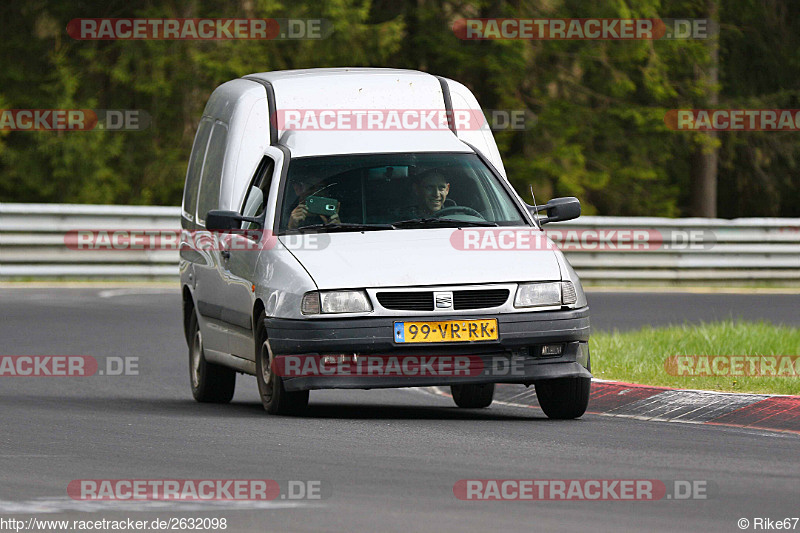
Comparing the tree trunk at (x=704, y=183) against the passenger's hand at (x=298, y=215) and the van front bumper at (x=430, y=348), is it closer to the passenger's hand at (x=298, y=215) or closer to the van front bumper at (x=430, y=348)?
the passenger's hand at (x=298, y=215)

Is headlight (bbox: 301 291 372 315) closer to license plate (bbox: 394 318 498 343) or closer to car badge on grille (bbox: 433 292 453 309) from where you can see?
license plate (bbox: 394 318 498 343)

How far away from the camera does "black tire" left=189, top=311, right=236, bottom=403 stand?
1363 cm

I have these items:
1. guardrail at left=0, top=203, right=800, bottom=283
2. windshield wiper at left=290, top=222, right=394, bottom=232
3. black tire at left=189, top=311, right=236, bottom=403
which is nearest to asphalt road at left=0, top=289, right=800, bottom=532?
black tire at left=189, top=311, right=236, bottom=403

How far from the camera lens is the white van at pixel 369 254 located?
35.6 feet

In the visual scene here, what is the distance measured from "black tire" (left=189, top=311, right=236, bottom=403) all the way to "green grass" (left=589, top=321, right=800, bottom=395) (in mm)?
2826

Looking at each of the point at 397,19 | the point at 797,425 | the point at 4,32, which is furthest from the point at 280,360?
the point at 4,32

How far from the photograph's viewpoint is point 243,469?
344 inches

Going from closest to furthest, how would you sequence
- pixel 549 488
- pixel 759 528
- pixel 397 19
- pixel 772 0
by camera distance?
pixel 759 528 < pixel 549 488 < pixel 397 19 < pixel 772 0

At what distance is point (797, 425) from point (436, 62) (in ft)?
79.3

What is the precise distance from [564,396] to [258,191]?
8.82 feet

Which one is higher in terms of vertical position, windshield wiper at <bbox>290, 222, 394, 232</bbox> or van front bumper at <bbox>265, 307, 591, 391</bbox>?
windshield wiper at <bbox>290, 222, 394, 232</bbox>

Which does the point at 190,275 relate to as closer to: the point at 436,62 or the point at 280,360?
the point at 280,360

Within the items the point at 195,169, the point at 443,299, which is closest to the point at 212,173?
the point at 195,169

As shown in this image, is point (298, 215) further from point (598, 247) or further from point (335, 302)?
point (598, 247)
